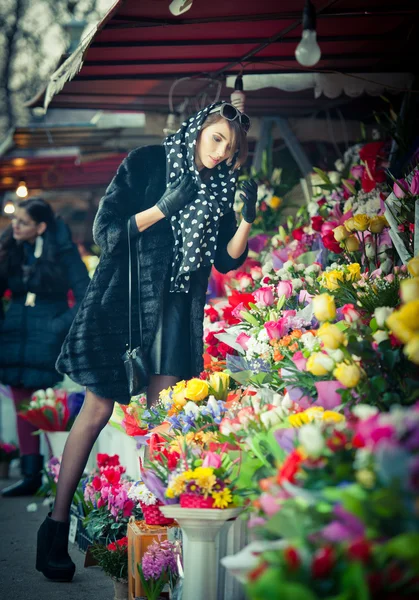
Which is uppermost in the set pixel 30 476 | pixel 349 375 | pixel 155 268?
pixel 155 268

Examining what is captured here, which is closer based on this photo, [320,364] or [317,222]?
[320,364]

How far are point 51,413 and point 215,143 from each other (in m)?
2.70

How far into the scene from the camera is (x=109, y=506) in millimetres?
3781

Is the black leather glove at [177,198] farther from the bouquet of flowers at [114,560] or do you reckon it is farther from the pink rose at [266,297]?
the bouquet of flowers at [114,560]

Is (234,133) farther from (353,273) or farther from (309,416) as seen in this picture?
(309,416)

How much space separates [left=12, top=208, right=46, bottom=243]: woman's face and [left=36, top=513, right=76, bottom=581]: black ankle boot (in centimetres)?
274

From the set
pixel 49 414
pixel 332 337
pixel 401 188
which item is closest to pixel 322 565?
pixel 332 337

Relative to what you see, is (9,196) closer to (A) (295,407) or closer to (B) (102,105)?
(B) (102,105)

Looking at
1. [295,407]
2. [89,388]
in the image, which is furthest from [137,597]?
[295,407]

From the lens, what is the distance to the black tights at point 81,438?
3463 millimetres

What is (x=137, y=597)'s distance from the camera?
10.1 ft

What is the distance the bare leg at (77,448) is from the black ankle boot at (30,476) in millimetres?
2470

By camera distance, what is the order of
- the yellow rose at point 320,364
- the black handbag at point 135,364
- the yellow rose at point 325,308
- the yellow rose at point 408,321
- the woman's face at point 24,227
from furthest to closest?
the woman's face at point 24,227 → the black handbag at point 135,364 → the yellow rose at point 325,308 → the yellow rose at point 320,364 → the yellow rose at point 408,321

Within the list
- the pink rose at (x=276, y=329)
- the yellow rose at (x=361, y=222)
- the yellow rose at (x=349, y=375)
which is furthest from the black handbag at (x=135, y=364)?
the yellow rose at (x=349, y=375)
